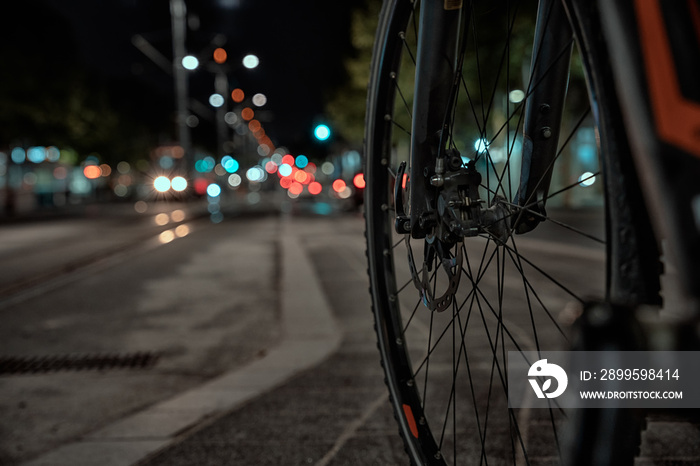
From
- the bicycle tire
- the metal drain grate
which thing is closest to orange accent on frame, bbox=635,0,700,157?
the bicycle tire

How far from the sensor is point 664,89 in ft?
2.51

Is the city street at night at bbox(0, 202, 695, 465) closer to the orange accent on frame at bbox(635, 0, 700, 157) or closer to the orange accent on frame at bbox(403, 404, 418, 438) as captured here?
the orange accent on frame at bbox(403, 404, 418, 438)

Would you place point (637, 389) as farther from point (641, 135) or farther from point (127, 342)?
point (127, 342)

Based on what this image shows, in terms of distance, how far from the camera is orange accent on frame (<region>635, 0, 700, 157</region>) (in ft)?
2.46

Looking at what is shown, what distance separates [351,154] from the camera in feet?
219

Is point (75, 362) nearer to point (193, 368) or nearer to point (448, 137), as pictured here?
point (193, 368)

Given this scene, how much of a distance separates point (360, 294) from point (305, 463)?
545cm

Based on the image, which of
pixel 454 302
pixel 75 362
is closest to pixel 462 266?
pixel 454 302

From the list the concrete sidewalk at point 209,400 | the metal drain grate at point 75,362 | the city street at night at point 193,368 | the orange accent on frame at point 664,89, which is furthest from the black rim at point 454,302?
the metal drain grate at point 75,362

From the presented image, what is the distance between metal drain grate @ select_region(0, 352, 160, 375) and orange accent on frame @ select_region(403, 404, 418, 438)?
11.4 feet

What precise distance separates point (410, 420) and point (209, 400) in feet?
7.88

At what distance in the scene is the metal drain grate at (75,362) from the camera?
5121 mm

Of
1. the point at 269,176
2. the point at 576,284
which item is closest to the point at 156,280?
the point at 576,284

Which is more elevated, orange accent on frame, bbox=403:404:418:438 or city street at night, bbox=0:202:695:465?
orange accent on frame, bbox=403:404:418:438
